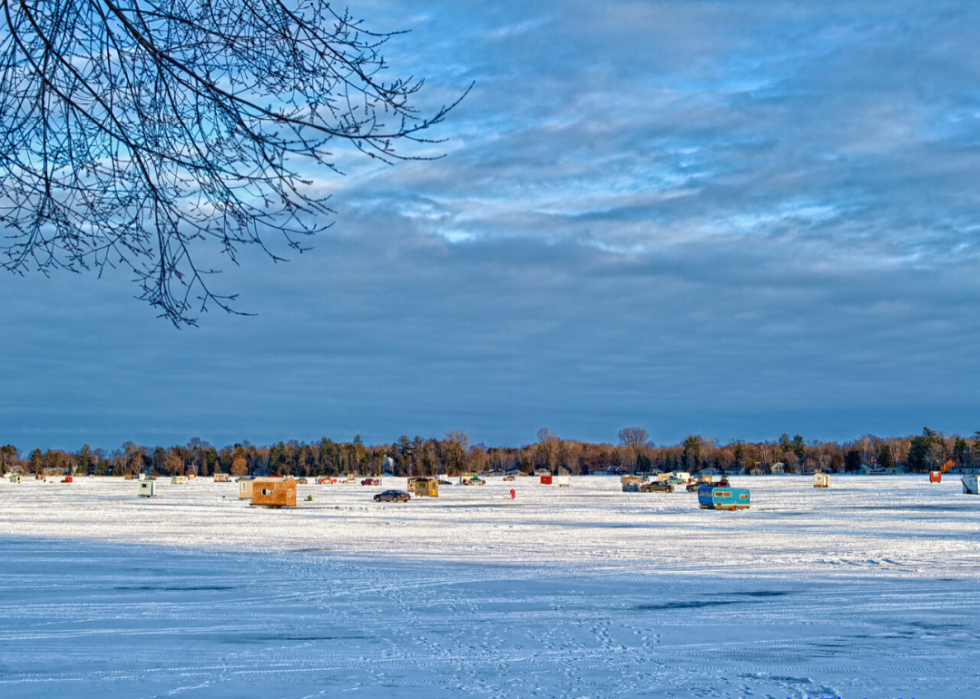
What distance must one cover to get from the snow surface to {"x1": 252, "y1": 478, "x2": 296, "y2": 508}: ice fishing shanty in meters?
22.2

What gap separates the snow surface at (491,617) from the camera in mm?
9203

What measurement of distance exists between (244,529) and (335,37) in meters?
26.5

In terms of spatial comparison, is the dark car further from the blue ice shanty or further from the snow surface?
the snow surface

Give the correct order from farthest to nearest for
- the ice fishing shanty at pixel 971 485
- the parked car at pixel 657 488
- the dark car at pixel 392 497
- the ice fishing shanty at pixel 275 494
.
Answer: the parked car at pixel 657 488 → the ice fishing shanty at pixel 971 485 → the dark car at pixel 392 497 → the ice fishing shanty at pixel 275 494

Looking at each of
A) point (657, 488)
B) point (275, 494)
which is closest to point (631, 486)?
point (657, 488)

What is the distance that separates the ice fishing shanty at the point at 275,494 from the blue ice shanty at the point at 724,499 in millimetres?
21822

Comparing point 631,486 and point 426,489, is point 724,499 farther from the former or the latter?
point 631,486

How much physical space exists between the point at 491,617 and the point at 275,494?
37.6 meters

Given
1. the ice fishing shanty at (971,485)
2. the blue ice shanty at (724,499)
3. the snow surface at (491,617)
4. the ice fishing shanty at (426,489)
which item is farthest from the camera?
the ice fishing shanty at (426,489)

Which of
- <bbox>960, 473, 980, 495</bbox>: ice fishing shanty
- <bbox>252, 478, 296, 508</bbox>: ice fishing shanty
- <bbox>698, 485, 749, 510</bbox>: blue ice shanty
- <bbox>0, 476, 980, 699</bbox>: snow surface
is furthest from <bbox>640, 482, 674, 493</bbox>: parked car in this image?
<bbox>0, 476, 980, 699</bbox>: snow surface

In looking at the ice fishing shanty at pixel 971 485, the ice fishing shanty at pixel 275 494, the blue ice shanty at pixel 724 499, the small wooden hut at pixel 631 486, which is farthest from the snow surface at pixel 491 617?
the small wooden hut at pixel 631 486

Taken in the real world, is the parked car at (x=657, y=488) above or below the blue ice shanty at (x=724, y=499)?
below

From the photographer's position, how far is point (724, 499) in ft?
150

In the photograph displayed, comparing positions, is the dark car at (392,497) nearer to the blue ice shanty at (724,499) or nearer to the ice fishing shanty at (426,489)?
the ice fishing shanty at (426,489)
